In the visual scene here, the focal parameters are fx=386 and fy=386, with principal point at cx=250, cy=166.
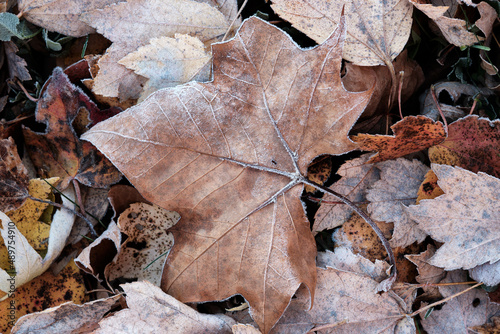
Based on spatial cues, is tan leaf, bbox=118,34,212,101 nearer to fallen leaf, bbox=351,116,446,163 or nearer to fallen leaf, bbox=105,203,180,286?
fallen leaf, bbox=105,203,180,286

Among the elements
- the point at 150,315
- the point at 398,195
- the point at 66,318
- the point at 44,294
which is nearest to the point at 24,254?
the point at 44,294

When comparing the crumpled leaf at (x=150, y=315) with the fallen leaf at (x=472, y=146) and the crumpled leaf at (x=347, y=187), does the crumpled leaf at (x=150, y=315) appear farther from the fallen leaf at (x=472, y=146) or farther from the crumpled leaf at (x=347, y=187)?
the fallen leaf at (x=472, y=146)

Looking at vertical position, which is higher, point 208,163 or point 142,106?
point 142,106

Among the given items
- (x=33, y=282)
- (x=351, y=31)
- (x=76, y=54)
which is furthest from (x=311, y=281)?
(x=76, y=54)

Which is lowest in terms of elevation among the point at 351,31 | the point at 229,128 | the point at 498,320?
the point at 498,320

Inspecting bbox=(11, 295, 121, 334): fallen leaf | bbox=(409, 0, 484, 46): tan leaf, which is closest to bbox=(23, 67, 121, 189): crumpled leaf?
bbox=(11, 295, 121, 334): fallen leaf

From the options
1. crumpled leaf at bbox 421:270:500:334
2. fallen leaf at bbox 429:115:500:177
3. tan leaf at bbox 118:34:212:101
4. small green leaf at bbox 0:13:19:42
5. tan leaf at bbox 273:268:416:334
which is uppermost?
small green leaf at bbox 0:13:19:42

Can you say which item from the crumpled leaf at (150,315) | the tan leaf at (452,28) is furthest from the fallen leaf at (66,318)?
the tan leaf at (452,28)

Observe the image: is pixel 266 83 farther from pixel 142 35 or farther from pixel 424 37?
pixel 424 37
